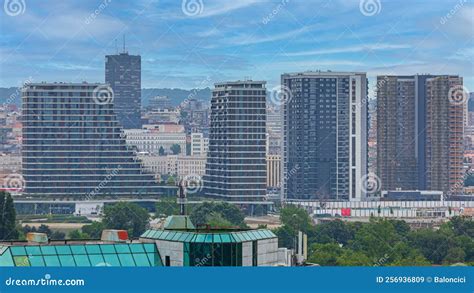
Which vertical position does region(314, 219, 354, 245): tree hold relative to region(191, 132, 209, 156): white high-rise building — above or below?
below

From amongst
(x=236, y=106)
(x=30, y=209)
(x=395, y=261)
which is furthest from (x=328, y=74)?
(x=395, y=261)

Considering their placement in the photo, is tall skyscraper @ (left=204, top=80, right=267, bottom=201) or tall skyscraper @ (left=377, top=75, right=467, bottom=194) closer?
tall skyscraper @ (left=204, top=80, right=267, bottom=201)

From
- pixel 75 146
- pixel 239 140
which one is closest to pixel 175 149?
pixel 75 146

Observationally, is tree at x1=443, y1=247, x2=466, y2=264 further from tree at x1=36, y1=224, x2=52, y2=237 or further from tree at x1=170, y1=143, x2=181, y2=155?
tree at x1=170, y1=143, x2=181, y2=155

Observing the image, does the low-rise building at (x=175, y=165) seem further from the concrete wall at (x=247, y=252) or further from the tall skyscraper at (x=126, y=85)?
the concrete wall at (x=247, y=252)

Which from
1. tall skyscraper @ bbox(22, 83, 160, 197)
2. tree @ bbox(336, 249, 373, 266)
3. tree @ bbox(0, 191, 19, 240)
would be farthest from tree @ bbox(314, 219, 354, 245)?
tall skyscraper @ bbox(22, 83, 160, 197)

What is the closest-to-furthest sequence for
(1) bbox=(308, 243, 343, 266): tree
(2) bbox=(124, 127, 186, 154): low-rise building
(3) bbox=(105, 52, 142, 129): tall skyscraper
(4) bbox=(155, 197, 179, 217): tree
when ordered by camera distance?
1. (1) bbox=(308, 243, 343, 266): tree
2. (4) bbox=(155, 197, 179, 217): tree
3. (3) bbox=(105, 52, 142, 129): tall skyscraper
4. (2) bbox=(124, 127, 186, 154): low-rise building
